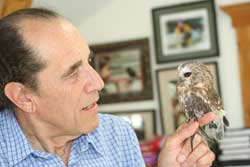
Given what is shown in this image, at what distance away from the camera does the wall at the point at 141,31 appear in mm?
2629

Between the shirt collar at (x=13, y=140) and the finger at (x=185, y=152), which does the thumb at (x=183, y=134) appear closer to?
the finger at (x=185, y=152)

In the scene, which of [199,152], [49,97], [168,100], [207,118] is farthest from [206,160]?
[168,100]

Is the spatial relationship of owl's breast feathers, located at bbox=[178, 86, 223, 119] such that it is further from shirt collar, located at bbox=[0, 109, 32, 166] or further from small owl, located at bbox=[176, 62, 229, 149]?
shirt collar, located at bbox=[0, 109, 32, 166]

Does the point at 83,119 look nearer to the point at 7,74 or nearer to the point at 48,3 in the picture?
the point at 7,74

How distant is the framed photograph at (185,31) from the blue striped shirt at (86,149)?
148 centimetres

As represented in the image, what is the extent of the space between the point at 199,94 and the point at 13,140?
1.46 feet

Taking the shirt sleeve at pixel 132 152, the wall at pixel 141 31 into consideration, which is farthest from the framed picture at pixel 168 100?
the shirt sleeve at pixel 132 152

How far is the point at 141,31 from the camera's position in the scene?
285 cm

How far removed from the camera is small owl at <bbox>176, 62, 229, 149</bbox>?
3.41ft

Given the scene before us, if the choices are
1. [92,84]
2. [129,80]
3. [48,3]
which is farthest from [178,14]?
[92,84]

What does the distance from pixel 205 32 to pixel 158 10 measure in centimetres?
32

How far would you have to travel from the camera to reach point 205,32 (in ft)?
8.76

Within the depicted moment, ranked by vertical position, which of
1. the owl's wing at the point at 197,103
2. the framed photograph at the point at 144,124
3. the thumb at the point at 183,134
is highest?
the owl's wing at the point at 197,103

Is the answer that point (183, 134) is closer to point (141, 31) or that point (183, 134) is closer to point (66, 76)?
point (66, 76)
